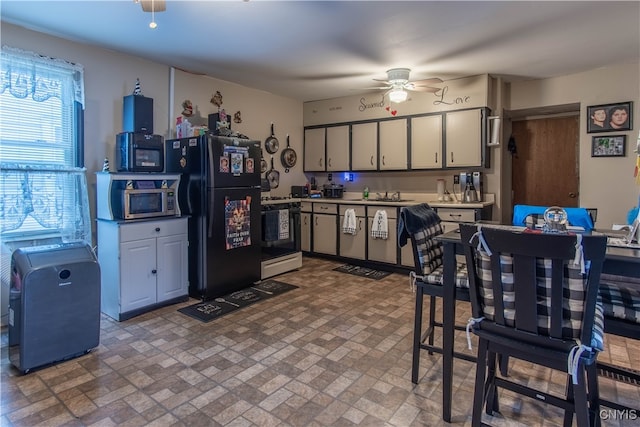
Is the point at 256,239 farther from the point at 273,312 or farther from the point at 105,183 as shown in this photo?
the point at 105,183

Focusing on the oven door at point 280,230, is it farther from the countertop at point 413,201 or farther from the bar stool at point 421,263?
the bar stool at point 421,263

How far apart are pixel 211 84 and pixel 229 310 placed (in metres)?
2.95

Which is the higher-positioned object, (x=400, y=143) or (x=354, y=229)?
(x=400, y=143)

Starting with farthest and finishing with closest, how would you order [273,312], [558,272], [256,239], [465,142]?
[465,142], [256,239], [273,312], [558,272]

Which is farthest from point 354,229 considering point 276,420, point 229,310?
point 276,420

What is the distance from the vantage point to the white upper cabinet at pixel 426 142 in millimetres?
4926

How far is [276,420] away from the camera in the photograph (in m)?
1.93

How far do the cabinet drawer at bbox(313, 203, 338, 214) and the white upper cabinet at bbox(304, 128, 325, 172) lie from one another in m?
0.73

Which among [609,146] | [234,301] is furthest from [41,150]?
[609,146]

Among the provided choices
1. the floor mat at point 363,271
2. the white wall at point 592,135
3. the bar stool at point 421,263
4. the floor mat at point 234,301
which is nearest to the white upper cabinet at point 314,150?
the floor mat at point 363,271

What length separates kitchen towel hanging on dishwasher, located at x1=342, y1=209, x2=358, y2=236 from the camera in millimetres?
5262

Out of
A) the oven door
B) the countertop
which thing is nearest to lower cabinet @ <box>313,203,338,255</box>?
the countertop

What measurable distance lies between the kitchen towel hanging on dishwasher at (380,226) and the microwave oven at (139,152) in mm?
2786

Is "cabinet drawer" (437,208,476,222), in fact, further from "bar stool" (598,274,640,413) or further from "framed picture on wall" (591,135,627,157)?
"bar stool" (598,274,640,413)
